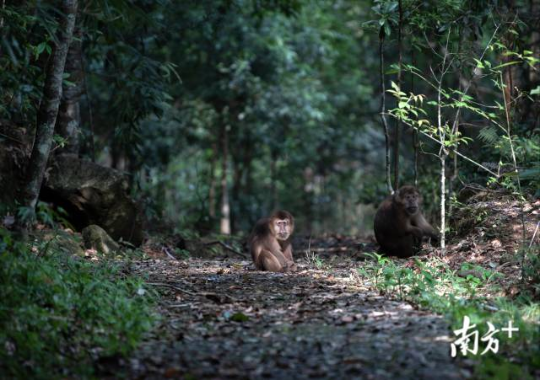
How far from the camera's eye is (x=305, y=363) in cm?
549

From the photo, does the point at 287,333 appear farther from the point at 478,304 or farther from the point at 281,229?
the point at 281,229

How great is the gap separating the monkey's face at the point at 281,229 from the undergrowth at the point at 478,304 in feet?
4.48

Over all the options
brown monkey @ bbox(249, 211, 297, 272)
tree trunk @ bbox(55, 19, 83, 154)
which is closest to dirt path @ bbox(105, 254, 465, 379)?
brown monkey @ bbox(249, 211, 297, 272)

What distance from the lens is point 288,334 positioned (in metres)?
6.19

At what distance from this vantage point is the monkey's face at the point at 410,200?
10.8 metres

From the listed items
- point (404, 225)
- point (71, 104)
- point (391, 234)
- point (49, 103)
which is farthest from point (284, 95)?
point (49, 103)

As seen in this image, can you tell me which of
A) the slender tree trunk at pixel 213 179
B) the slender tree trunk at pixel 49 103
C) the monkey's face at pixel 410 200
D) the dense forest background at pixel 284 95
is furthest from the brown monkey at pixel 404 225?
the slender tree trunk at pixel 213 179

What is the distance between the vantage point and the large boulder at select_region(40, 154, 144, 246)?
1123 centimetres

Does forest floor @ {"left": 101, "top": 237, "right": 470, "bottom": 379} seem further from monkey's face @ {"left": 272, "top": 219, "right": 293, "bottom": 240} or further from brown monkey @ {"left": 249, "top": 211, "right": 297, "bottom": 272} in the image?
monkey's face @ {"left": 272, "top": 219, "right": 293, "bottom": 240}

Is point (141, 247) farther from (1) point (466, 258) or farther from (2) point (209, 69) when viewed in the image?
(2) point (209, 69)

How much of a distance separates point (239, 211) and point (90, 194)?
9.66 metres

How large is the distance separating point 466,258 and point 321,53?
11984 mm

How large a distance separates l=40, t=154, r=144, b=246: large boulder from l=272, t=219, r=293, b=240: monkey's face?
9.48ft

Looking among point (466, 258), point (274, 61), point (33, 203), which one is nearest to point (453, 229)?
point (466, 258)
